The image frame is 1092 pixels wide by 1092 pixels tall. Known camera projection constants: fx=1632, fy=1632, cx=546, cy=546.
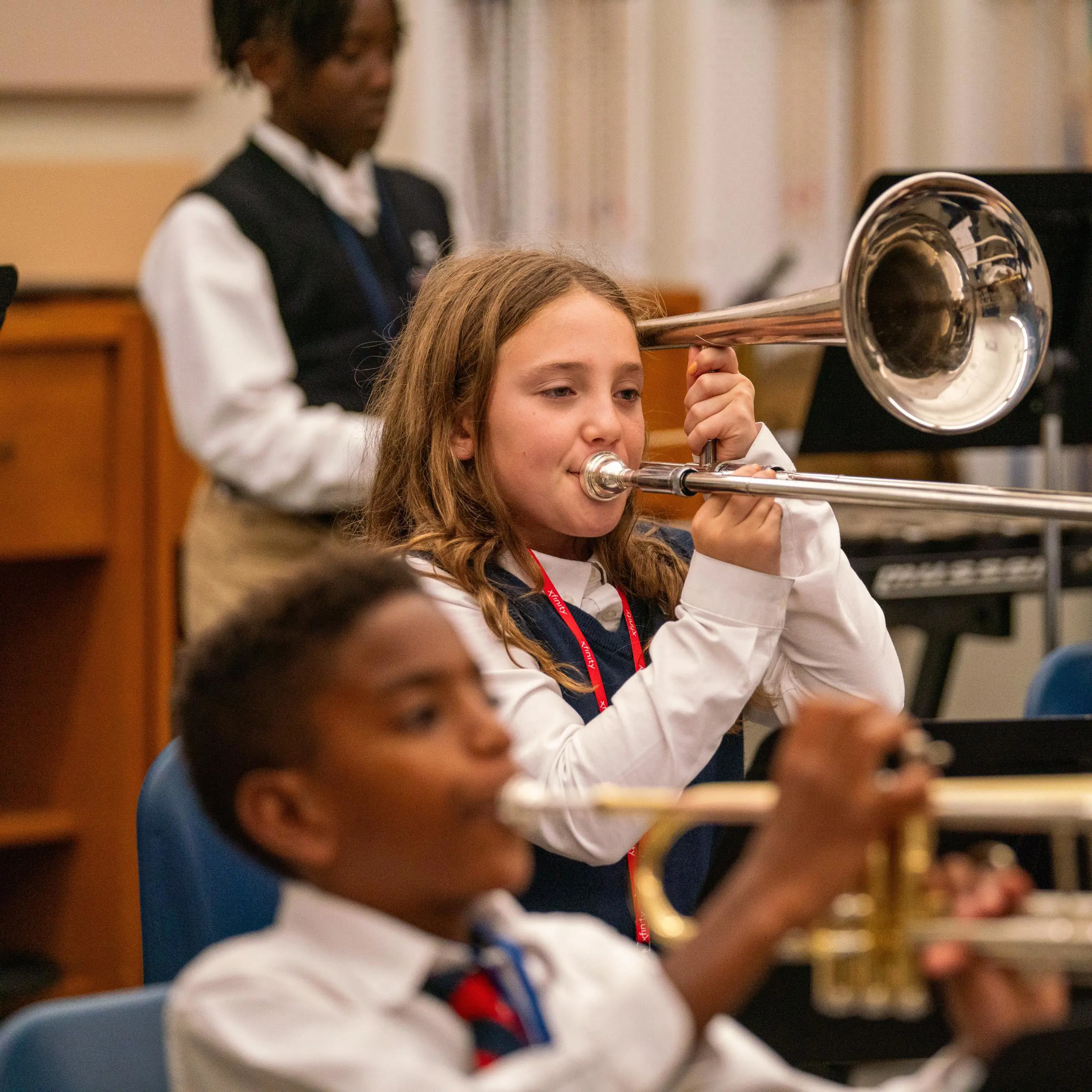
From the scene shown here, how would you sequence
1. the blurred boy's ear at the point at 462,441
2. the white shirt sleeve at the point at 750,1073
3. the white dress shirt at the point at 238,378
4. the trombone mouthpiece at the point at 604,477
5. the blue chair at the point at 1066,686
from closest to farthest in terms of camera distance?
the white shirt sleeve at the point at 750,1073 < the trombone mouthpiece at the point at 604,477 < the blurred boy's ear at the point at 462,441 < the blue chair at the point at 1066,686 < the white dress shirt at the point at 238,378

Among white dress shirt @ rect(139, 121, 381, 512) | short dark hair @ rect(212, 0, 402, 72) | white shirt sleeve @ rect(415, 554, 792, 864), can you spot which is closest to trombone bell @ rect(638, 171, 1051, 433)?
white shirt sleeve @ rect(415, 554, 792, 864)

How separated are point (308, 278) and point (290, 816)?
6.57ft

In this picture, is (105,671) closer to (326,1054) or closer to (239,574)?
(239,574)

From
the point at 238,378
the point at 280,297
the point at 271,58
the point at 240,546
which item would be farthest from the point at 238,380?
the point at 271,58

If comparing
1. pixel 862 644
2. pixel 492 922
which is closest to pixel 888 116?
pixel 862 644

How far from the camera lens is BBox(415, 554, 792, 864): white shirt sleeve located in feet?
4.95

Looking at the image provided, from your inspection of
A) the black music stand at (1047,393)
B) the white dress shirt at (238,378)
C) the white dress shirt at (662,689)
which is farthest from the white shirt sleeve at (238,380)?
the white dress shirt at (662,689)

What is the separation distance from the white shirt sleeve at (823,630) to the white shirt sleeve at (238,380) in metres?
1.13

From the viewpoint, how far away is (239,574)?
2.89 m

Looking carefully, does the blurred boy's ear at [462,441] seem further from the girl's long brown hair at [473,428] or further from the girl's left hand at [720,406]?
the girl's left hand at [720,406]

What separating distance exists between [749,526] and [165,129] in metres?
2.62

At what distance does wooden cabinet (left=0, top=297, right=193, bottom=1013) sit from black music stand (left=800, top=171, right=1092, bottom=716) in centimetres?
131

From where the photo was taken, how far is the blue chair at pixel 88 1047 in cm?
110

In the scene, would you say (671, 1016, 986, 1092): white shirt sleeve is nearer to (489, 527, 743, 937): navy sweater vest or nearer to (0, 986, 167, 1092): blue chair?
(0, 986, 167, 1092): blue chair
